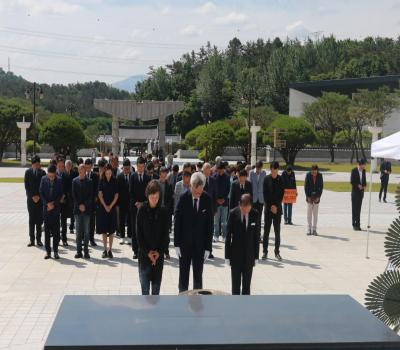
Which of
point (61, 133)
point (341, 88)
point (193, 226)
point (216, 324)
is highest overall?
point (341, 88)

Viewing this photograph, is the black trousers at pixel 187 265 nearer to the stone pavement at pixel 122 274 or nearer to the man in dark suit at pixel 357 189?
the stone pavement at pixel 122 274

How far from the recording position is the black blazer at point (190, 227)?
7.48 meters

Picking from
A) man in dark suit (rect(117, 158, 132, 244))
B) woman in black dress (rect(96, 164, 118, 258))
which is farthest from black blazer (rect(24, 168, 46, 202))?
man in dark suit (rect(117, 158, 132, 244))

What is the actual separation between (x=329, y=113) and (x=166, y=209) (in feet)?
190

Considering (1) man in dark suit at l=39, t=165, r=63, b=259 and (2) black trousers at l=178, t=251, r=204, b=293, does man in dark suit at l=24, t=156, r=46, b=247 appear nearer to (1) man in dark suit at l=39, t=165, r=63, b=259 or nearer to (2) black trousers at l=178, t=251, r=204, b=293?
(1) man in dark suit at l=39, t=165, r=63, b=259

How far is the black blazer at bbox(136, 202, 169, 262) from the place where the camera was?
22.8 ft

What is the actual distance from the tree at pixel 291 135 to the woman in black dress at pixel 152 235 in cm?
4104

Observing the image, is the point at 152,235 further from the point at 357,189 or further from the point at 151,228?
the point at 357,189

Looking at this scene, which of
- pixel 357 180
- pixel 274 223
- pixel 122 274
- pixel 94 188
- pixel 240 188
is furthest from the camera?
pixel 357 180

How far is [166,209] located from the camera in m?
7.10

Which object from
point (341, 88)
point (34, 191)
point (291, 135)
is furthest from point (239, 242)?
point (341, 88)

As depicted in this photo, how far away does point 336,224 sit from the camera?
16.5 metres

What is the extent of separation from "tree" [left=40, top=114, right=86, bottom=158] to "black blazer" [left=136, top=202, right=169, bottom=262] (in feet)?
137

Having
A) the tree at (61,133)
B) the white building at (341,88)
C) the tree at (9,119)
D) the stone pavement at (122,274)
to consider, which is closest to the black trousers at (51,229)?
the stone pavement at (122,274)
